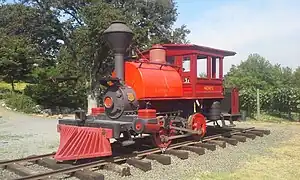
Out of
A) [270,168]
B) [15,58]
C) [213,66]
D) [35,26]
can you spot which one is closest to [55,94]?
[15,58]

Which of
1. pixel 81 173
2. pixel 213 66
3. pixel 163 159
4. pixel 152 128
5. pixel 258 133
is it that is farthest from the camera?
pixel 258 133

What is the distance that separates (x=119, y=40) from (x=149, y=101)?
1719 millimetres

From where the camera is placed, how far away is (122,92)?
8.37 meters

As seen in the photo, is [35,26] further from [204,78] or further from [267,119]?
[204,78]

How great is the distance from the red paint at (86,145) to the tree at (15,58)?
18.3m

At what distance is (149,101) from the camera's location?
29.3 ft

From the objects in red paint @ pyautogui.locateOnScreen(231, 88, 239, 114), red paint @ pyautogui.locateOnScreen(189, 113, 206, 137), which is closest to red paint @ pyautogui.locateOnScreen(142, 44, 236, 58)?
red paint @ pyautogui.locateOnScreen(189, 113, 206, 137)

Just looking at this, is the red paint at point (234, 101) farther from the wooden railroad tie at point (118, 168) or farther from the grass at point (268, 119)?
the grass at point (268, 119)

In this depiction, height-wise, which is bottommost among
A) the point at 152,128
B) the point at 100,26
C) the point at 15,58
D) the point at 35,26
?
the point at 152,128

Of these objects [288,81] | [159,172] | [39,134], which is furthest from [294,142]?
[288,81]

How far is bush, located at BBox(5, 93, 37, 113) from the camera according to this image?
23.9 m

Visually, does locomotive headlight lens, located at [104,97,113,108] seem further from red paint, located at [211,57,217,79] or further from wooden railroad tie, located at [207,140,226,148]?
red paint, located at [211,57,217,79]

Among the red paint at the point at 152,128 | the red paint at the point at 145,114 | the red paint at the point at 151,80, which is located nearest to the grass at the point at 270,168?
the red paint at the point at 152,128

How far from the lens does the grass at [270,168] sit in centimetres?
673
